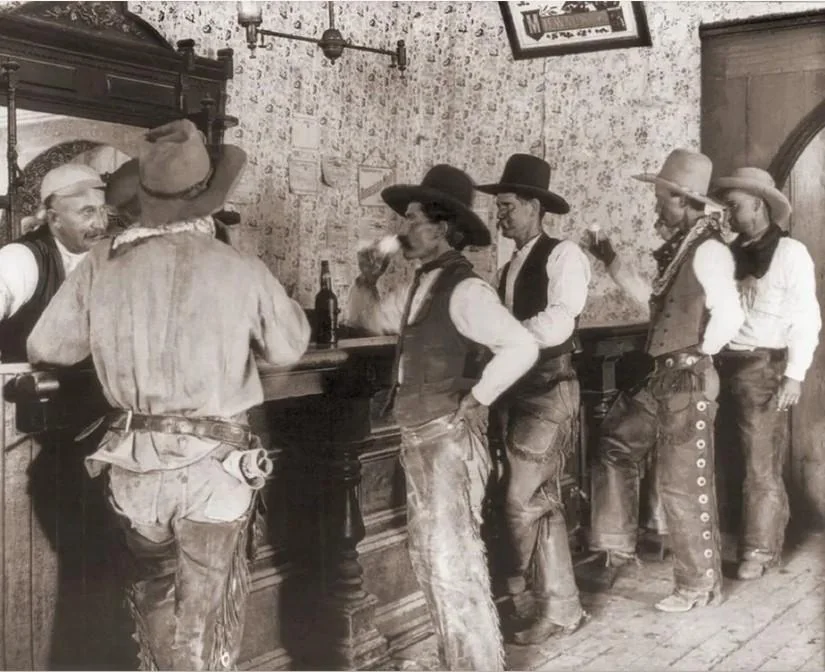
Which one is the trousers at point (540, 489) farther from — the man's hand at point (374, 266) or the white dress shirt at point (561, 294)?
the man's hand at point (374, 266)

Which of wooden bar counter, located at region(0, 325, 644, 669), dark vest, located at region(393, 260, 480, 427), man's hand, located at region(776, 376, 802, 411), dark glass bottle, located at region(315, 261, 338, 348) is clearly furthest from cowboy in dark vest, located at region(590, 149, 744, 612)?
dark glass bottle, located at region(315, 261, 338, 348)

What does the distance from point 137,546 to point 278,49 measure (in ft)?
9.67

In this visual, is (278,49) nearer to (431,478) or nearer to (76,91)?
(76,91)

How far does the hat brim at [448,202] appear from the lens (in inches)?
86.8

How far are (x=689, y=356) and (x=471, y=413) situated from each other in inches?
33.8

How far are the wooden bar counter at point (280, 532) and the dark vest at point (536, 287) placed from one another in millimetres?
428

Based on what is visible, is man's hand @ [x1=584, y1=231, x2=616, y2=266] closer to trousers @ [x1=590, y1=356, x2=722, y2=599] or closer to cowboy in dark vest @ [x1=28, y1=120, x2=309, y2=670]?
trousers @ [x1=590, y1=356, x2=722, y2=599]

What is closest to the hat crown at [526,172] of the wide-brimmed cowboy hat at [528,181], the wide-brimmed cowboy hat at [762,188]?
the wide-brimmed cowboy hat at [528,181]

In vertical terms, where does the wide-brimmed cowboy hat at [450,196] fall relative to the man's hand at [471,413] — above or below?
above

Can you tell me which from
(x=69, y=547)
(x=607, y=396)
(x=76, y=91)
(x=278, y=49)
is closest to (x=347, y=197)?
(x=278, y=49)

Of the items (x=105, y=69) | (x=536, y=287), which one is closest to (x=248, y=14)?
(x=105, y=69)

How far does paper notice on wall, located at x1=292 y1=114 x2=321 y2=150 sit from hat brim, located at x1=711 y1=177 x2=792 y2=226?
1.97m

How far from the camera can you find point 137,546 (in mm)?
1859

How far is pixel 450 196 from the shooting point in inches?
87.4
